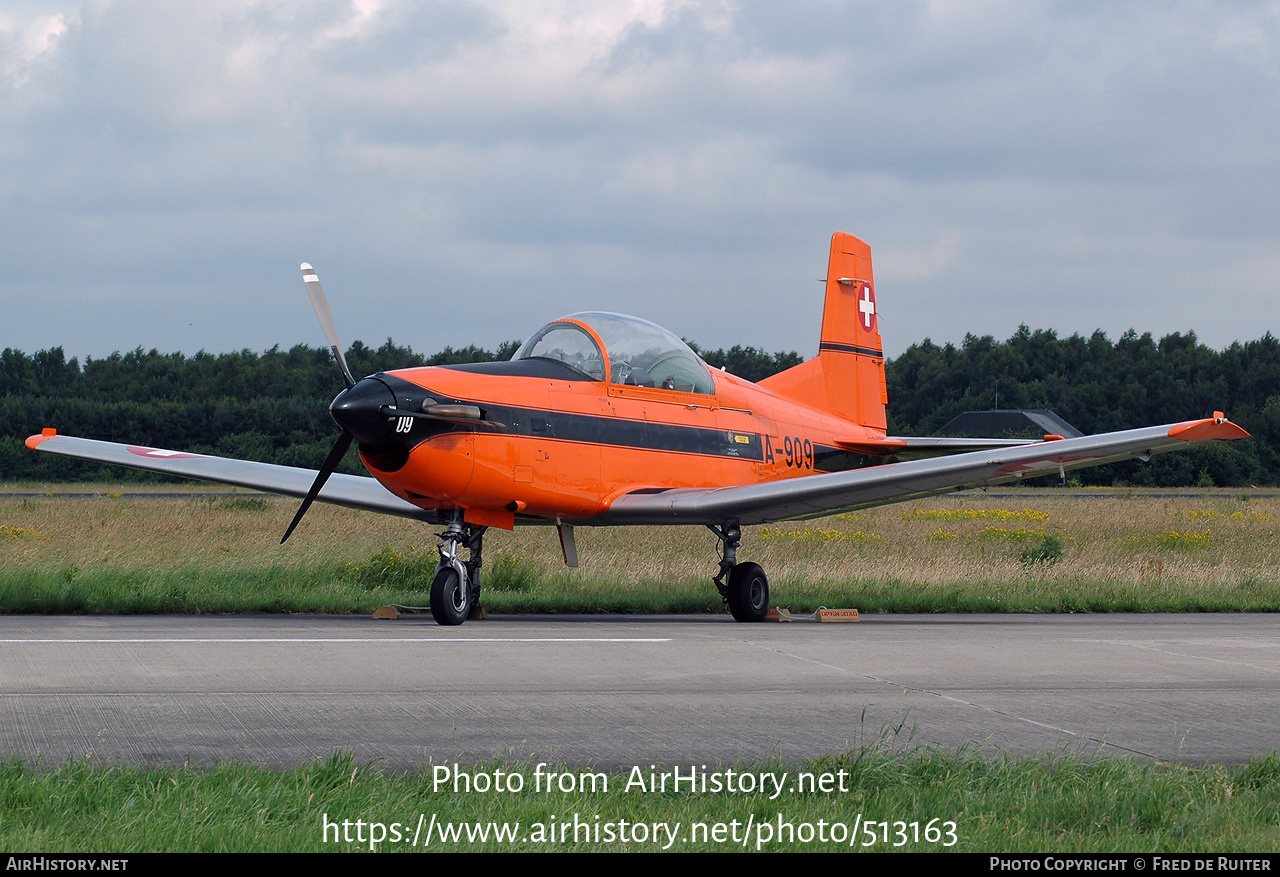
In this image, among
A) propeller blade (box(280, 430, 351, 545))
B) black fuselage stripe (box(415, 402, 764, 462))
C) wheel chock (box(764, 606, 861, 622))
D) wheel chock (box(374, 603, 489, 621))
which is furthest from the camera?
wheel chock (box(764, 606, 861, 622))

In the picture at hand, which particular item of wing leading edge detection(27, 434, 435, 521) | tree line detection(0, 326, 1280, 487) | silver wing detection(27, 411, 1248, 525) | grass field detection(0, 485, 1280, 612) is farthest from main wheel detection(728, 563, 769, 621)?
tree line detection(0, 326, 1280, 487)

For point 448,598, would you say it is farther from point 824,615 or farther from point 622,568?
point 622,568

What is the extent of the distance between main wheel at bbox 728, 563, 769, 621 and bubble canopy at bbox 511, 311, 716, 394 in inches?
81.3

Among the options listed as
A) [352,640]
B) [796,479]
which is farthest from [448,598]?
[796,479]

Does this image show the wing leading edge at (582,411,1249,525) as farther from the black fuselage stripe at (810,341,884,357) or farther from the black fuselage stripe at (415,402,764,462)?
the black fuselage stripe at (810,341,884,357)

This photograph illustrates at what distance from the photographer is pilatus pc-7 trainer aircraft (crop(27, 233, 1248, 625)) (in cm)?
1088

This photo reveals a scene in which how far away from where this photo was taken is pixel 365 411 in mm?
10438

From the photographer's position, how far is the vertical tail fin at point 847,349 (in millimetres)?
16578

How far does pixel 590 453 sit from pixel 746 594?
6.97 feet

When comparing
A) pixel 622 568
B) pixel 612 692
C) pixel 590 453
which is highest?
pixel 590 453

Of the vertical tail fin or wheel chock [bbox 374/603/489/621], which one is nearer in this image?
wheel chock [bbox 374/603/489/621]

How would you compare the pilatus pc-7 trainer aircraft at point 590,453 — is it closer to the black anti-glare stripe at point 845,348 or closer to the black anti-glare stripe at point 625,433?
the black anti-glare stripe at point 625,433
